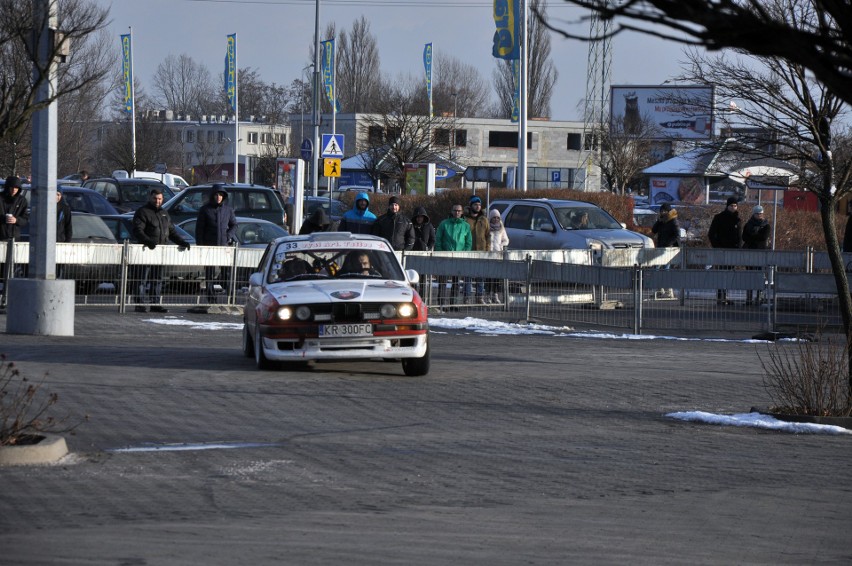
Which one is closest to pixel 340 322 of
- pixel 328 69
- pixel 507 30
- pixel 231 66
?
pixel 507 30

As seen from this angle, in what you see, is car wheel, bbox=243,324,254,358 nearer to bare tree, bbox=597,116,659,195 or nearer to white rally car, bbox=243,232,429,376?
white rally car, bbox=243,232,429,376

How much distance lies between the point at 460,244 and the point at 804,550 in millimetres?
17164

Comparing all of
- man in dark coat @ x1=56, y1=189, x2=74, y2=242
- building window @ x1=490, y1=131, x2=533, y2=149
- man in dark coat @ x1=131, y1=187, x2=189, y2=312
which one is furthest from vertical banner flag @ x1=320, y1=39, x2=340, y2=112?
building window @ x1=490, y1=131, x2=533, y2=149

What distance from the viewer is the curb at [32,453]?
349 inches

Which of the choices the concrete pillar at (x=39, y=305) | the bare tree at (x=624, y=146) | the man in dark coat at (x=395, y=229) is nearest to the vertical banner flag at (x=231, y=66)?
the bare tree at (x=624, y=146)

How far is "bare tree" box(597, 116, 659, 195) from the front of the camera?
6519cm

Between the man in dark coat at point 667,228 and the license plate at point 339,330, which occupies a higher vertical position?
the man in dark coat at point 667,228

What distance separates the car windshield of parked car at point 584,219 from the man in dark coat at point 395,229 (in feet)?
21.5

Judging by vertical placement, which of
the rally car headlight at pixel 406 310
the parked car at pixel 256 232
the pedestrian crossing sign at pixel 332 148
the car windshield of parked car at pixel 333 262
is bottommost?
the rally car headlight at pixel 406 310

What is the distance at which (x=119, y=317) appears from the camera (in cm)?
2072

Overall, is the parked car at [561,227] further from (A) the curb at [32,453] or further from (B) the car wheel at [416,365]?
(A) the curb at [32,453]

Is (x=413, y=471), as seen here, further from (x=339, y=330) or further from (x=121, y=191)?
(x=121, y=191)

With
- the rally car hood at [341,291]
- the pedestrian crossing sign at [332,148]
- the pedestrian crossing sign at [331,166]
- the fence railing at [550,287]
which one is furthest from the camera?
the pedestrian crossing sign at [331,166]

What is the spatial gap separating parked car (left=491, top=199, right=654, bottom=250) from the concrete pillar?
14.0 metres
